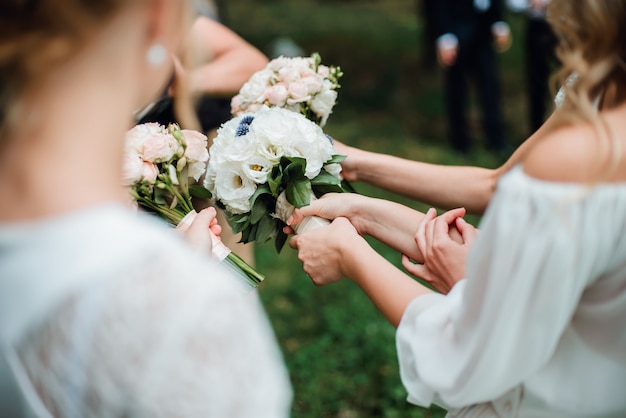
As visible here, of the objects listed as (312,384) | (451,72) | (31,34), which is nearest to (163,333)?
(31,34)

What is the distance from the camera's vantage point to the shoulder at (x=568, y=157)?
1.29 metres

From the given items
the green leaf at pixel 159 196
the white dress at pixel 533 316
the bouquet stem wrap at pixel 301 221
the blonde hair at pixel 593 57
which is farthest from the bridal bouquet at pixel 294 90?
the blonde hair at pixel 593 57

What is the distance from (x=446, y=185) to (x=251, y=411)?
144cm

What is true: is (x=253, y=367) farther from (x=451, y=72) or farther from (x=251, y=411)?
(x=451, y=72)

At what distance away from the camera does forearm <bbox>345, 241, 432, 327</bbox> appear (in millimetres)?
1716

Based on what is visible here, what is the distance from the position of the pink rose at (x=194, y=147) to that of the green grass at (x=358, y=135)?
6.14 feet

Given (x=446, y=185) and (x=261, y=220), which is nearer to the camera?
(x=261, y=220)

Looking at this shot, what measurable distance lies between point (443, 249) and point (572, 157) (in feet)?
2.40

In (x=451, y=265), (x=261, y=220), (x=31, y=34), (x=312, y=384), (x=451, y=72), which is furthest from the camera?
(x=451, y=72)

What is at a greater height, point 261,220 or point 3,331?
point 3,331

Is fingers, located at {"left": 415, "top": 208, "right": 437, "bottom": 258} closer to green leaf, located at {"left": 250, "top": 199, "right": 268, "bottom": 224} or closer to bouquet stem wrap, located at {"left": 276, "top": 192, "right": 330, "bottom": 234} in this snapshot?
bouquet stem wrap, located at {"left": 276, "top": 192, "right": 330, "bottom": 234}

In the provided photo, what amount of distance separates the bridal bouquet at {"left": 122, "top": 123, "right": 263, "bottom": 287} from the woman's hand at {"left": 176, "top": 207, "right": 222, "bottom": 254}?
30 mm

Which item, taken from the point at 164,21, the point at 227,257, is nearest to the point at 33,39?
the point at 164,21

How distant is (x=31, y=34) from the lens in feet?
3.36
